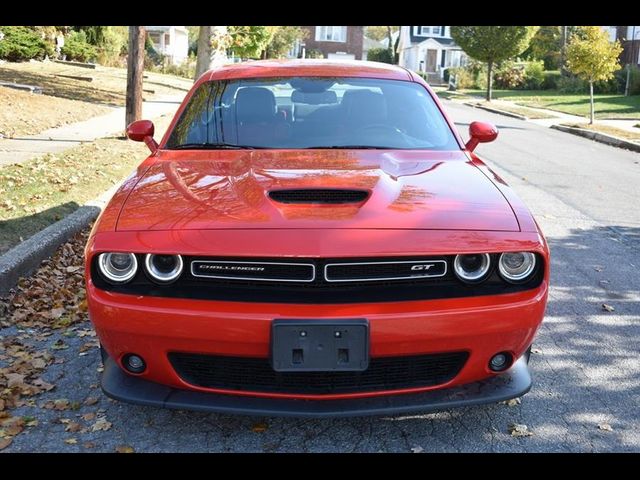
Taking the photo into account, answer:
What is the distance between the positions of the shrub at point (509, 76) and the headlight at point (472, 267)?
143 ft

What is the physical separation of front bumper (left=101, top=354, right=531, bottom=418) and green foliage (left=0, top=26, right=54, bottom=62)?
26.6 m

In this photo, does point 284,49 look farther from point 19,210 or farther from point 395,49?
point 19,210

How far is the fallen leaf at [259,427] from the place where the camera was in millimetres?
3164

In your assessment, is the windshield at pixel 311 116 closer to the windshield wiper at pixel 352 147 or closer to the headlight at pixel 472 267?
the windshield wiper at pixel 352 147

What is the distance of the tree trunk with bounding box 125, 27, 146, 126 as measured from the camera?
464 inches

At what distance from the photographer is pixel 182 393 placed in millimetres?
2861

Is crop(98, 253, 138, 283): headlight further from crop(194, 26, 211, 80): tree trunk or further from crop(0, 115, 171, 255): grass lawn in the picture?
crop(194, 26, 211, 80): tree trunk

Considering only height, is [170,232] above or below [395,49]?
below

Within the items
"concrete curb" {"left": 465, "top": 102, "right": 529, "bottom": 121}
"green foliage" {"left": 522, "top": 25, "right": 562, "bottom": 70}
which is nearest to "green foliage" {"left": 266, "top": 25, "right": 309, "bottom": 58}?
"green foliage" {"left": 522, "top": 25, "right": 562, "bottom": 70}

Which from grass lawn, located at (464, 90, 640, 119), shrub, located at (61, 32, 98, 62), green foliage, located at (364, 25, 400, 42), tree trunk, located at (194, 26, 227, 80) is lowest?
grass lawn, located at (464, 90, 640, 119)
